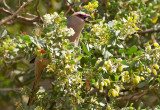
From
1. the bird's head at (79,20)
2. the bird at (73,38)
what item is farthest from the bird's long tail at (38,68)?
the bird's head at (79,20)

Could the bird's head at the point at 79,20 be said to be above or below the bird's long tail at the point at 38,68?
above

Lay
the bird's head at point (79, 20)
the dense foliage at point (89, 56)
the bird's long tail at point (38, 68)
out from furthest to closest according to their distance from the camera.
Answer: the bird's head at point (79, 20) < the bird's long tail at point (38, 68) < the dense foliage at point (89, 56)

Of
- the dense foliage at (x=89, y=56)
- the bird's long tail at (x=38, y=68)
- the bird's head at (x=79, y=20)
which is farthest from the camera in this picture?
the bird's head at (x=79, y=20)

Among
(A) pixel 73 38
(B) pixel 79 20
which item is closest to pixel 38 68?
(A) pixel 73 38

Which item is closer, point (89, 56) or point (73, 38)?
point (89, 56)

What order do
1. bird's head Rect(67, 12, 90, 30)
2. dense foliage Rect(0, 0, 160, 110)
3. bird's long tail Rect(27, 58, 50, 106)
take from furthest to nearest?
bird's head Rect(67, 12, 90, 30) < bird's long tail Rect(27, 58, 50, 106) < dense foliage Rect(0, 0, 160, 110)

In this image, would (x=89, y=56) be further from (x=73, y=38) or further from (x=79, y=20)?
(x=79, y=20)

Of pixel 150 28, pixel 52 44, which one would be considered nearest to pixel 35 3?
pixel 52 44

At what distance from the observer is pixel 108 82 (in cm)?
298

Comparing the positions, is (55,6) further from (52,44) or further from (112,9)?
(52,44)

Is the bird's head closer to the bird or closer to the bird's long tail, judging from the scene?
the bird

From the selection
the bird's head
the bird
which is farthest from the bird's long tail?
the bird's head

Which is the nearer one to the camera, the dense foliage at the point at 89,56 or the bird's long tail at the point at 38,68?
the dense foliage at the point at 89,56

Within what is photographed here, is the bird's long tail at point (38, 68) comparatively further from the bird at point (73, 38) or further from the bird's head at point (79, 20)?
the bird's head at point (79, 20)
